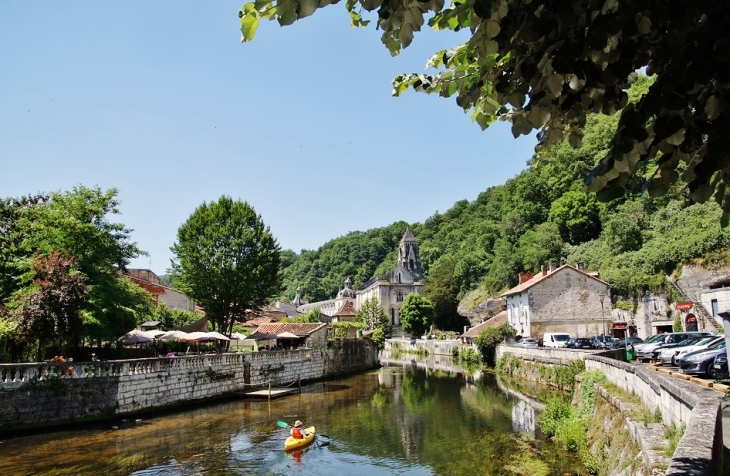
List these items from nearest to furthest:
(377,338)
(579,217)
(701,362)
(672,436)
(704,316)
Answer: (672,436)
(701,362)
(704,316)
(377,338)
(579,217)

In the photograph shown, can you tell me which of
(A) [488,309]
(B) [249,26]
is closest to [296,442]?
(B) [249,26]

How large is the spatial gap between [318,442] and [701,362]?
13.5 m

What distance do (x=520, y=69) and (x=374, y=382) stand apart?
124ft

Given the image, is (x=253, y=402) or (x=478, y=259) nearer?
(x=253, y=402)

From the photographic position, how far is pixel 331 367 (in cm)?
4459

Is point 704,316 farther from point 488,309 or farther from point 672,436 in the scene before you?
point 488,309

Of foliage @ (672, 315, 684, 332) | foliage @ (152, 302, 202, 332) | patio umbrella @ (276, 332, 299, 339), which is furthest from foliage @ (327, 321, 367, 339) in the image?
foliage @ (672, 315, 684, 332)

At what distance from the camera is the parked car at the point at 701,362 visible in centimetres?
1695

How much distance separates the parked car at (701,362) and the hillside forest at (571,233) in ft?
18.7

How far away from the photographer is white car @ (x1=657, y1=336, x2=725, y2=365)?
19087 millimetres

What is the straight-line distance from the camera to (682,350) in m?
20.2

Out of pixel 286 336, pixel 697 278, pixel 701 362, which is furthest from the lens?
pixel 286 336

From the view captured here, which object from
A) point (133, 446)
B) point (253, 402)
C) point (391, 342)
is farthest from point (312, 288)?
point (133, 446)

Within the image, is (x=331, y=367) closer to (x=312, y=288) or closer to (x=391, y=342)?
(x=391, y=342)
